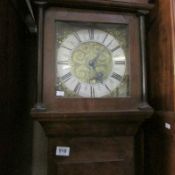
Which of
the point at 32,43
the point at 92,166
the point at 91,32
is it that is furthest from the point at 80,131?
the point at 32,43

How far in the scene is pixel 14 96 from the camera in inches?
38.4

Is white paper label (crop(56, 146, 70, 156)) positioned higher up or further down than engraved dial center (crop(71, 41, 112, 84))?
further down

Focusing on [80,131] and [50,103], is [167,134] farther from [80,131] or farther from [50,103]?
[50,103]

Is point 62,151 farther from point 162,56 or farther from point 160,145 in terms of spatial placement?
point 162,56

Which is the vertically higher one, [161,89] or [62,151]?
[161,89]

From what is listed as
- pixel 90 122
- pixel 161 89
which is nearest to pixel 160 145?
pixel 161 89

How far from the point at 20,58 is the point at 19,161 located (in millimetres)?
482

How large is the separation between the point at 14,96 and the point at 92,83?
338 mm

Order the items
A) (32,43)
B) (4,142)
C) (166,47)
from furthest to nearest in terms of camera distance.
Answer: (32,43), (166,47), (4,142)

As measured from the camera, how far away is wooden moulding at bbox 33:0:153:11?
2.91 ft

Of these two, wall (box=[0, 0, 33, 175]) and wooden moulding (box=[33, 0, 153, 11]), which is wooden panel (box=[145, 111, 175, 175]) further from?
wall (box=[0, 0, 33, 175])

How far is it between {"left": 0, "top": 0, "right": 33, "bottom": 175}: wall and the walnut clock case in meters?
0.12

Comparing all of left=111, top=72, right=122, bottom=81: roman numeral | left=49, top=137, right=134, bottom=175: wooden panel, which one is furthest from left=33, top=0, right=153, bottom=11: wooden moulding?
left=49, top=137, right=134, bottom=175: wooden panel

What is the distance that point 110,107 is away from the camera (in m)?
0.88
